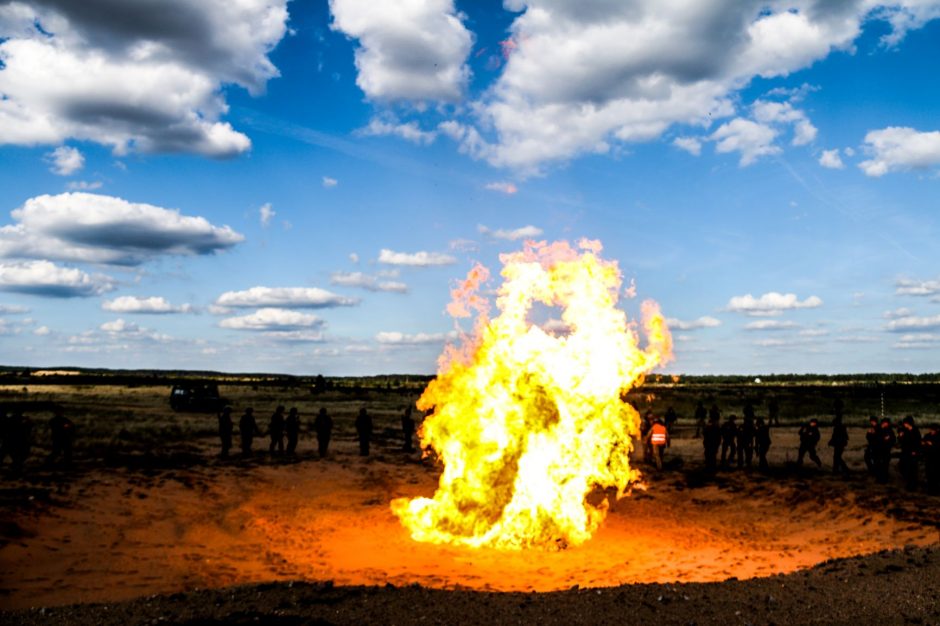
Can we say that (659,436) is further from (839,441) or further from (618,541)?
(618,541)

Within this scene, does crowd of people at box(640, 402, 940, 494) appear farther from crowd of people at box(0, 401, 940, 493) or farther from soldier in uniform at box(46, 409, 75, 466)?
soldier in uniform at box(46, 409, 75, 466)

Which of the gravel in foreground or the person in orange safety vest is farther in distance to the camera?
the person in orange safety vest

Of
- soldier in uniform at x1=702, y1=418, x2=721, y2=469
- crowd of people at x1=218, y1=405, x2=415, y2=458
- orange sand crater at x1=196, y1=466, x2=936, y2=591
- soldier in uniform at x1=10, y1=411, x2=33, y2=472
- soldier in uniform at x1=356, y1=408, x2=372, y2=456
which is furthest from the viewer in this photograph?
soldier in uniform at x1=356, y1=408, x2=372, y2=456

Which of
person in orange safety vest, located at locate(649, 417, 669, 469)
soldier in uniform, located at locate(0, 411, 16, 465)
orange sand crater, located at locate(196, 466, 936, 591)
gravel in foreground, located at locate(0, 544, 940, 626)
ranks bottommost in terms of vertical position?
orange sand crater, located at locate(196, 466, 936, 591)

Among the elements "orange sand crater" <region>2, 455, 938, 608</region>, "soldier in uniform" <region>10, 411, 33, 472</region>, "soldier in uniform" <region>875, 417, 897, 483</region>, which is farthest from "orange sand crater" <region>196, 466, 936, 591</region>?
"soldier in uniform" <region>10, 411, 33, 472</region>

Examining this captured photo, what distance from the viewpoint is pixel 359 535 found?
52.0ft

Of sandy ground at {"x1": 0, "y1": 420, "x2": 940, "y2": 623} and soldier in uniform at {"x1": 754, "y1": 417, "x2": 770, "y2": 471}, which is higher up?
soldier in uniform at {"x1": 754, "y1": 417, "x2": 770, "y2": 471}

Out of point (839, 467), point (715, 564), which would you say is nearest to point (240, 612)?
point (715, 564)

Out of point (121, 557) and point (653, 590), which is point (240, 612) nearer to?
point (653, 590)

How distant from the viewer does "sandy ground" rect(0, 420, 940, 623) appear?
39.7ft

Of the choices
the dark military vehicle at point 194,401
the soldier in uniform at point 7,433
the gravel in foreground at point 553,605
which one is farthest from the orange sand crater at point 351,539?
the dark military vehicle at point 194,401

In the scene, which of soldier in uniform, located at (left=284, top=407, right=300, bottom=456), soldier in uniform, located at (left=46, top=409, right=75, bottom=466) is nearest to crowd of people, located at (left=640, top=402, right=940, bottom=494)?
soldier in uniform, located at (left=284, top=407, right=300, bottom=456)

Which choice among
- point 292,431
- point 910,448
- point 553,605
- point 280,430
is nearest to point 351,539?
point 553,605

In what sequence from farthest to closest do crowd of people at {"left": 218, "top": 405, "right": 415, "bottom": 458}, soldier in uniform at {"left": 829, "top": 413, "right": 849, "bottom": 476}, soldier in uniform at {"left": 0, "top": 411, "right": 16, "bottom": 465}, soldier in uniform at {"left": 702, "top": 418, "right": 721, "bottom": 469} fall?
crowd of people at {"left": 218, "top": 405, "right": 415, "bottom": 458}
soldier in uniform at {"left": 702, "top": 418, "right": 721, "bottom": 469}
soldier in uniform at {"left": 829, "top": 413, "right": 849, "bottom": 476}
soldier in uniform at {"left": 0, "top": 411, "right": 16, "bottom": 465}
